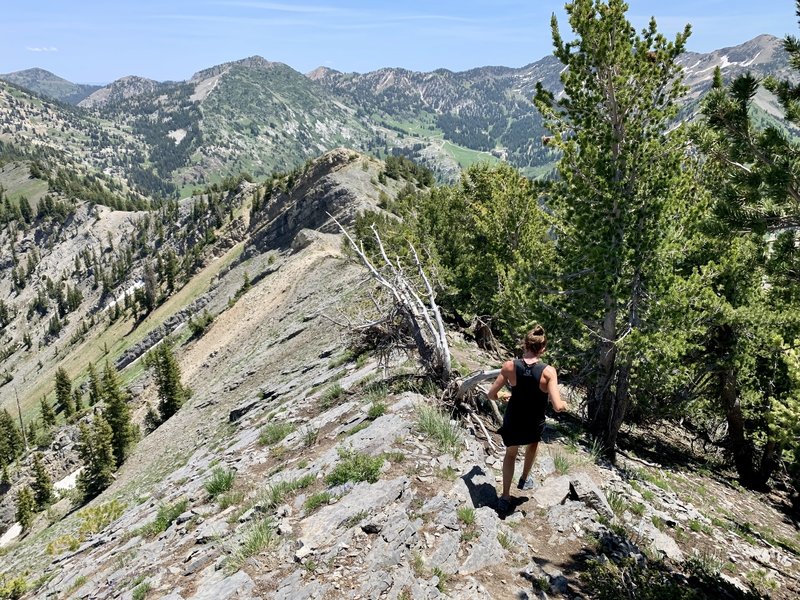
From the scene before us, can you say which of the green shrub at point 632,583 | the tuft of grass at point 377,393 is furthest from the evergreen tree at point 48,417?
the green shrub at point 632,583

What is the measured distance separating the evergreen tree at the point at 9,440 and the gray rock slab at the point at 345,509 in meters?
108

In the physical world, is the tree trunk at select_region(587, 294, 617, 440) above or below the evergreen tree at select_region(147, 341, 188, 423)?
above

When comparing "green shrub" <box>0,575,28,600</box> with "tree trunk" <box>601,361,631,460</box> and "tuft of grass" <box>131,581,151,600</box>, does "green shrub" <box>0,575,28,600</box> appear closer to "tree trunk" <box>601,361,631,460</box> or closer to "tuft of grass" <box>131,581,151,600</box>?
"tuft of grass" <box>131,581,151,600</box>

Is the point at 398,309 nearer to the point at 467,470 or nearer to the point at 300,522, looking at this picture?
the point at 467,470

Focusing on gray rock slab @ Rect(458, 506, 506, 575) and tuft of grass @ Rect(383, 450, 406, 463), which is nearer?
gray rock slab @ Rect(458, 506, 506, 575)

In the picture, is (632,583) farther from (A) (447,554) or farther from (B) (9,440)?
(B) (9,440)

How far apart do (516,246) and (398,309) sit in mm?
12500

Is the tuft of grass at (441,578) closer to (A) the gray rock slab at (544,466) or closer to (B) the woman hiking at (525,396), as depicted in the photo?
(B) the woman hiking at (525,396)

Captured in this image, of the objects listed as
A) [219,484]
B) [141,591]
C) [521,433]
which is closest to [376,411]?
[219,484]

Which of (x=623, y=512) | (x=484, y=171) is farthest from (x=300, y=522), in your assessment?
(x=484, y=171)

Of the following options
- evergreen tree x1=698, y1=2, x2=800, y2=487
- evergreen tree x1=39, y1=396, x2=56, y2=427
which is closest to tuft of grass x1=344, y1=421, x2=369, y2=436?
evergreen tree x1=698, y1=2, x2=800, y2=487

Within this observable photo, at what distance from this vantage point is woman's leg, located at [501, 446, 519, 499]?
902cm

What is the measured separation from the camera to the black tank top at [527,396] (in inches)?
344

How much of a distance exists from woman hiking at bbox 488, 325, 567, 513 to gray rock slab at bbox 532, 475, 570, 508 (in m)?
0.86
